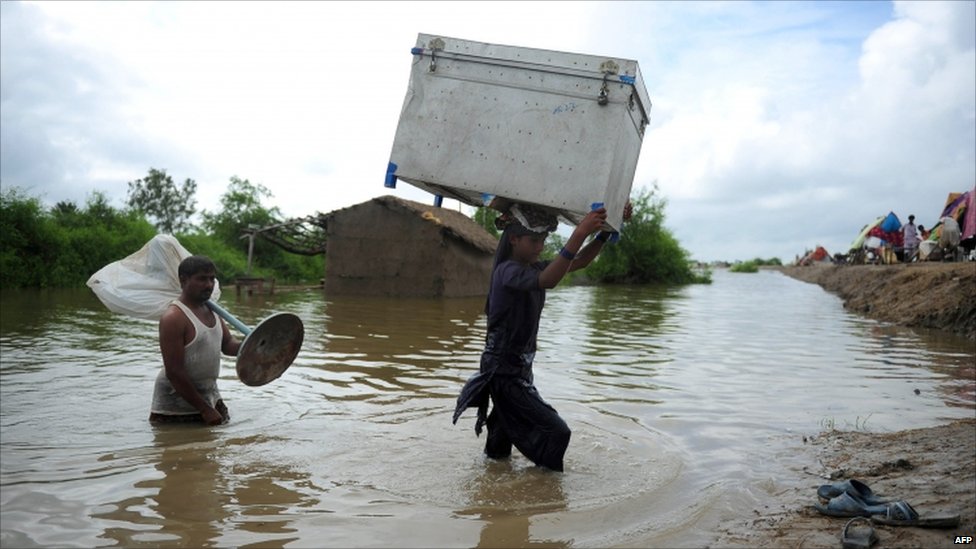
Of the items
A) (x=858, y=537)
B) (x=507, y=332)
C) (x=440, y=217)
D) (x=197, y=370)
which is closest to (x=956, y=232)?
(x=440, y=217)

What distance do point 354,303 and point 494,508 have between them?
13.6m

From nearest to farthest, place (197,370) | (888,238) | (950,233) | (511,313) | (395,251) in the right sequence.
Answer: (511,313) < (197,370) < (395,251) < (950,233) < (888,238)

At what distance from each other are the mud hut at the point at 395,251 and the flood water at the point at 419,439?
8.73 metres

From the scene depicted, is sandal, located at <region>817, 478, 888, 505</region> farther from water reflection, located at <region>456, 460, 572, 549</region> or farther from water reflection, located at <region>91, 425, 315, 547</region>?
water reflection, located at <region>91, 425, 315, 547</region>

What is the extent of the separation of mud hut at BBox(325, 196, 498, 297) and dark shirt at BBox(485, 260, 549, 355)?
50.7 feet

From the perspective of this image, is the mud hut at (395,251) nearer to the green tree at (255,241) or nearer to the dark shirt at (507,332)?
the green tree at (255,241)

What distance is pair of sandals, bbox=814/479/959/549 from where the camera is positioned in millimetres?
3039

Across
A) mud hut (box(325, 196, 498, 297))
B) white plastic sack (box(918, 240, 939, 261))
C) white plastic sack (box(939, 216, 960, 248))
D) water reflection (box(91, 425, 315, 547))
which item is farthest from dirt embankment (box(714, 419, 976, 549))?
white plastic sack (box(918, 240, 939, 261))

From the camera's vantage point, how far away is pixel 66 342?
946 centimetres

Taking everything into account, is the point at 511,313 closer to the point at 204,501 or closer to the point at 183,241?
the point at 204,501

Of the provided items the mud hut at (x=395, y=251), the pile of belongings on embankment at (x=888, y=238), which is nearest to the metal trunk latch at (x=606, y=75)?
the mud hut at (x=395, y=251)

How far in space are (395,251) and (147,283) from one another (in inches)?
583

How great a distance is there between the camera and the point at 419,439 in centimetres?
516

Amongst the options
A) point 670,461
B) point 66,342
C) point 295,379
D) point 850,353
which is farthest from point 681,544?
point 66,342
